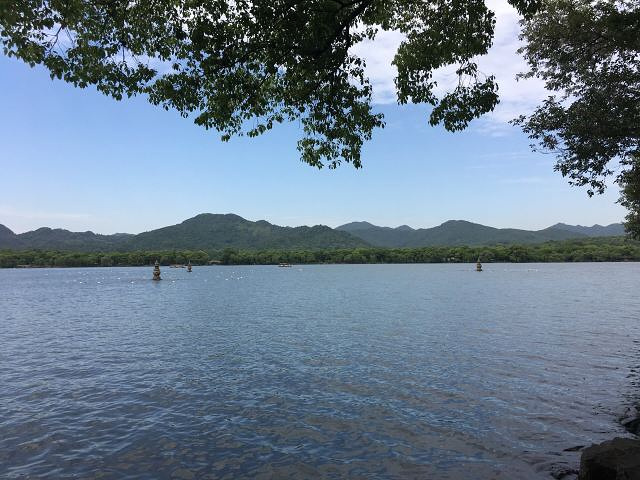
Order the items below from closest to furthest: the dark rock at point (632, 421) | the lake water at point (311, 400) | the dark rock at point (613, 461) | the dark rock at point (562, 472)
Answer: the dark rock at point (613, 461) < the dark rock at point (562, 472) < the lake water at point (311, 400) < the dark rock at point (632, 421)

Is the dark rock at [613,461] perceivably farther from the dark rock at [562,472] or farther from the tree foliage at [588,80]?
the tree foliage at [588,80]

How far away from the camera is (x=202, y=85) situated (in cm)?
1373

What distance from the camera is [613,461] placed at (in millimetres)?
9070

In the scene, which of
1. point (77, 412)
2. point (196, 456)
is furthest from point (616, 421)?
point (77, 412)

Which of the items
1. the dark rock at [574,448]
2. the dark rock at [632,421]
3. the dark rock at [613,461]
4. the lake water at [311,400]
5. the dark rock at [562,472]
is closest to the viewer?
the dark rock at [613,461]

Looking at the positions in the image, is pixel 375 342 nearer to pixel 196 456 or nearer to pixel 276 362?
pixel 276 362

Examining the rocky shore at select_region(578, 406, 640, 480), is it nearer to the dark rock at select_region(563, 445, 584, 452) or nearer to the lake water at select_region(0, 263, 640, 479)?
the lake water at select_region(0, 263, 640, 479)

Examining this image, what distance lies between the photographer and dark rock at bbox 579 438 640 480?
8617 mm

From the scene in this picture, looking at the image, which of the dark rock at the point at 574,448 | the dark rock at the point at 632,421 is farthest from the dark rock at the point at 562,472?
the dark rock at the point at 632,421

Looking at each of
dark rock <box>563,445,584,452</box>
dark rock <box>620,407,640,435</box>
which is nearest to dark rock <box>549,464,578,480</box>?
dark rock <box>563,445,584,452</box>

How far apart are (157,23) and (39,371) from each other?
20.6m

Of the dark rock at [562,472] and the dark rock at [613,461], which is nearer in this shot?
the dark rock at [613,461]

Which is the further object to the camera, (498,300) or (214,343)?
(498,300)

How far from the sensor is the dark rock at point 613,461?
862 centimetres
